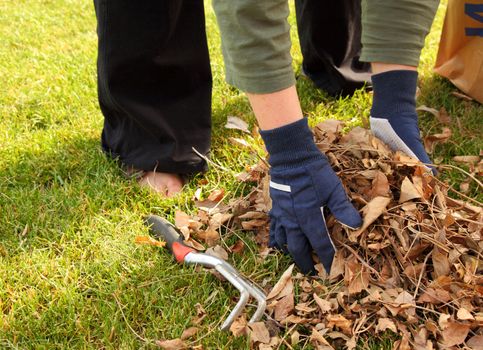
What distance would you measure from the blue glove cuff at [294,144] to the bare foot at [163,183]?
2.10ft

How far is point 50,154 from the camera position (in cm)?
224

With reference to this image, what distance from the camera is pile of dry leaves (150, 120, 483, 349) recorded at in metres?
1.36

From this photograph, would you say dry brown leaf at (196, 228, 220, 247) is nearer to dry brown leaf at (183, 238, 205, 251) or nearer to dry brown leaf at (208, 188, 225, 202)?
dry brown leaf at (183, 238, 205, 251)

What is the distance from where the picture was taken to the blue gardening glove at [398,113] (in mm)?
1671

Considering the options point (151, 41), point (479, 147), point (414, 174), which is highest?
point (151, 41)

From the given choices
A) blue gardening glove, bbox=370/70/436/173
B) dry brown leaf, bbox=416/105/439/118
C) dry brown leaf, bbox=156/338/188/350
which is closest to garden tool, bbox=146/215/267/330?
dry brown leaf, bbox=156/338/188/350

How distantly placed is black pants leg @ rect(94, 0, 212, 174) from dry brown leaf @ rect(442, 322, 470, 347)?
1078mm

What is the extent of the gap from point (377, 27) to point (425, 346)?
939mm

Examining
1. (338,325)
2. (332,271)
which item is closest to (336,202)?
(332,271)

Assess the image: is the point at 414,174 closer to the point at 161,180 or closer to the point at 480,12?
the point at 161,180

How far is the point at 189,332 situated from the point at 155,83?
3.16ft

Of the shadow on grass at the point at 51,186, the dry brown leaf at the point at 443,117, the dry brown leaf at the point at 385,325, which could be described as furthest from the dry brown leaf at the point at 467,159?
the shadow on grass at the point at 51,186

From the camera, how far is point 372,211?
1.46 metres

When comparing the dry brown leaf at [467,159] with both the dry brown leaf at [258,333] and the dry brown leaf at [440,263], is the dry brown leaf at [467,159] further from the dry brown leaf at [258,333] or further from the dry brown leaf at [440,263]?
the dry brown leaf at [258,333]
